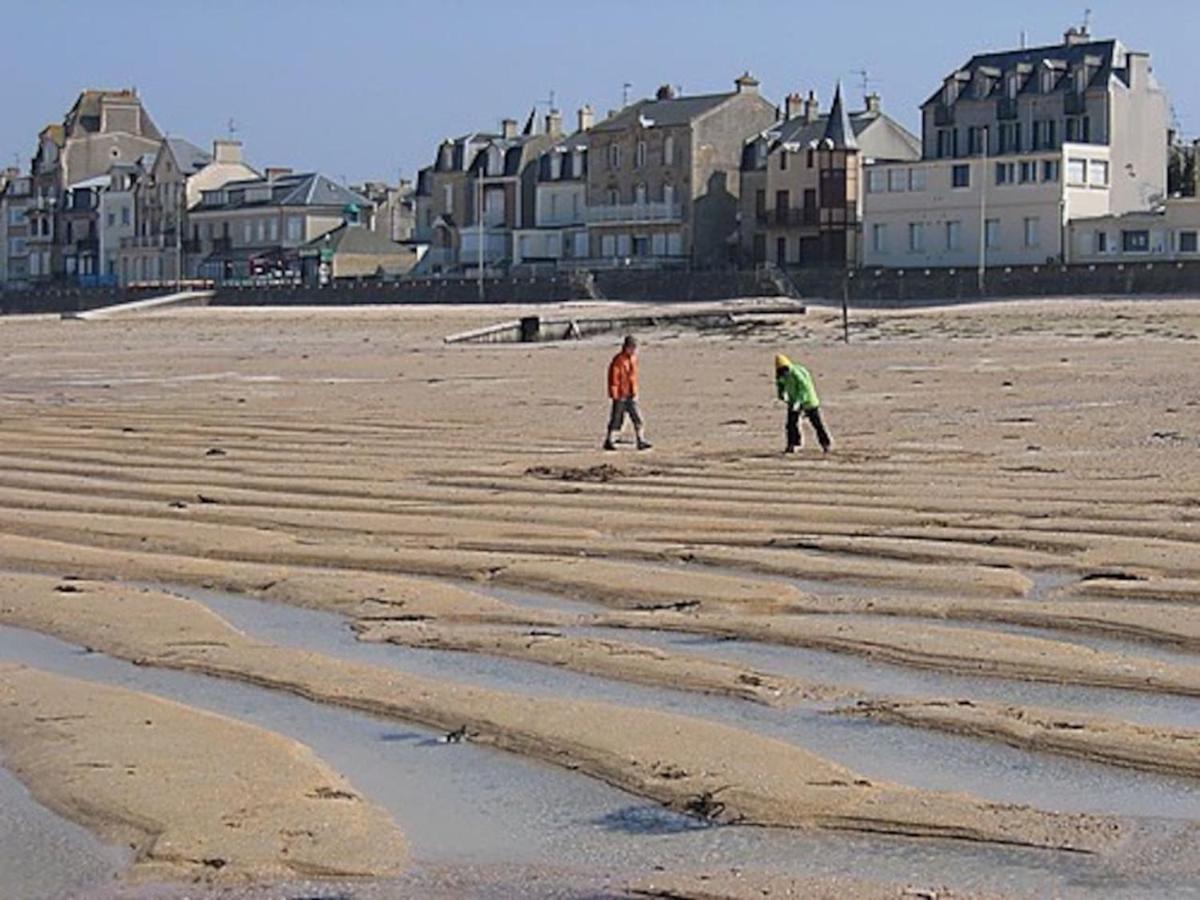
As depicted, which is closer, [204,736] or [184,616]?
[204,736]

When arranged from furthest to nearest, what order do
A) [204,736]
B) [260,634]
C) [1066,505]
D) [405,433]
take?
[405,433]
[1066,505]
[260,634]
[204,736]

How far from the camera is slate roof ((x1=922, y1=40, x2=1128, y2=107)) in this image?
67.4m

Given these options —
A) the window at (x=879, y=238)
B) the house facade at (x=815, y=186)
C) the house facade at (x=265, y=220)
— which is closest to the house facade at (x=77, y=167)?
the house facade at (x=265, y=220)

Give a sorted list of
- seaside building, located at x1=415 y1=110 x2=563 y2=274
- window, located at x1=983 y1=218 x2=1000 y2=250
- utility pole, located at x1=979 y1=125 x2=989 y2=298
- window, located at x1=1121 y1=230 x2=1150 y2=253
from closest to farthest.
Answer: window, located at x1=1121 y1=230 x2=1150 y2=253 < utility pole, located at x1=979 y1=125 x2=989 y2=298 < window, located at x1=983 y1=218 x2=1000 y2=250 < seaside building, located at x1=415 y1=110 x2=563 y2=274

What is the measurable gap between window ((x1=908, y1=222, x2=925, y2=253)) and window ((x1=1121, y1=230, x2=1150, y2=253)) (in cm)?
740

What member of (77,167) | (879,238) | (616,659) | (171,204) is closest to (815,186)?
(879,238)

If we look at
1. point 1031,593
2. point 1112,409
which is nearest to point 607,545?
point 1031,593

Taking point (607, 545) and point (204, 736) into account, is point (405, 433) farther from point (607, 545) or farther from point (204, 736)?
point (204, 736)

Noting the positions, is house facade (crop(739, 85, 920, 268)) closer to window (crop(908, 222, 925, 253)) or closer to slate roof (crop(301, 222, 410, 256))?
window (crop(908, 222, 925, 253))

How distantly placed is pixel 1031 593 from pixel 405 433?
11.5 m

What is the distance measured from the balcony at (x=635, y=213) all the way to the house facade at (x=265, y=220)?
16.0m

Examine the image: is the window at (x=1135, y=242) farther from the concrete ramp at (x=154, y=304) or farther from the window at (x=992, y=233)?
the concrete ramp at (x=154, y=304)

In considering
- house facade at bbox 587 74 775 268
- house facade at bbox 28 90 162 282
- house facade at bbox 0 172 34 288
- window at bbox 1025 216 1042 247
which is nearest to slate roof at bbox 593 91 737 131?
house facade at bbox 587 74 775 268

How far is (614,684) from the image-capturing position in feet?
27.0
